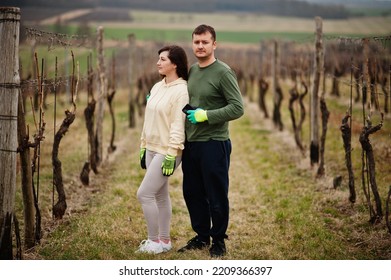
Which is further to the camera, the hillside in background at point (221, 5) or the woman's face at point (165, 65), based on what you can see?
the hillside in background at point (221, 5)

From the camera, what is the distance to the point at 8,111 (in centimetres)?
387

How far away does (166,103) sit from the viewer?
425 cm

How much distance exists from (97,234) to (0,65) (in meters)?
1.92

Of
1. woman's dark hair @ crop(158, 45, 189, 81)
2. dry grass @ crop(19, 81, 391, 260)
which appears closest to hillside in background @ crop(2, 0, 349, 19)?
dry grass @ crop(19, 81, 391, 260)

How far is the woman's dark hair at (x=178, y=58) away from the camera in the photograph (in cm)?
430

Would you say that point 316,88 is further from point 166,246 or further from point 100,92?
point 166,246

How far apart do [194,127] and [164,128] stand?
24 cm

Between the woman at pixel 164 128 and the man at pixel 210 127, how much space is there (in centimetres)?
10

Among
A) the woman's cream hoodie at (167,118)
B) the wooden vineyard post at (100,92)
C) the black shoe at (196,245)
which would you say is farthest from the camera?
the wooden vineyard post at (100,92)

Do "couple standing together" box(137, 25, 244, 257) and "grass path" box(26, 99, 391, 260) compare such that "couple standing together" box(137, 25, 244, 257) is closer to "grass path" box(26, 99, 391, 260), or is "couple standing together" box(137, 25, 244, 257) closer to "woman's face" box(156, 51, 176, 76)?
"woman's face" box(156, 51, 176, 76)

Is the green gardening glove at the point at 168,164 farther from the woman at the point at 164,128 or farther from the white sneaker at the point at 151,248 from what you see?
the white sneaker at the point at 151,248

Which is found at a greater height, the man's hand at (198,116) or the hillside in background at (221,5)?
the hillside in background at (221,5)

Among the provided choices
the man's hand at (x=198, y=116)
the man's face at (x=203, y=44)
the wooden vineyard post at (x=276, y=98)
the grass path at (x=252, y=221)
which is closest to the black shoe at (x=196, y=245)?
the grass path at (x=252, y=221)
